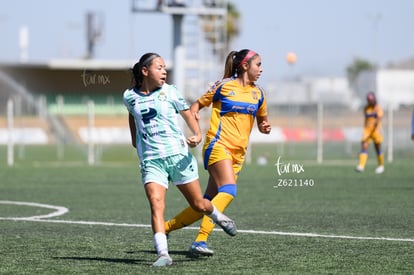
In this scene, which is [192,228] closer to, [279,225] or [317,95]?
[279,225]

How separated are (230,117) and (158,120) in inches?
50.1

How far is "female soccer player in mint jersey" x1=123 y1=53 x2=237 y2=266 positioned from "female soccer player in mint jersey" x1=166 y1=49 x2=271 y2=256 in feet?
2.63

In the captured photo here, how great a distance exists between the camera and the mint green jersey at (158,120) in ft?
29.3

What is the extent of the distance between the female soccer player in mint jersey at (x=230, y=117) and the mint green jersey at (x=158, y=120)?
824 mm

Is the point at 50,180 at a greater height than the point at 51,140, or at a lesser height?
greater

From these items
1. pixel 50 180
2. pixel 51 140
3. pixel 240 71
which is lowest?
pixel 51 140

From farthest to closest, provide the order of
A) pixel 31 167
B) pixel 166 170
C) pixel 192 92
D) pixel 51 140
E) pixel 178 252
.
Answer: pixel 51 140 → pixel 192 92 → pixel 31 167 → pixel 178 252 → pixel 166 170

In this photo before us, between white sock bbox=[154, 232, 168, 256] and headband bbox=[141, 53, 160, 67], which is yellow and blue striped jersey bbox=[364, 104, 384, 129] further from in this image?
white sock bbox=[154, 232, 168, 256]

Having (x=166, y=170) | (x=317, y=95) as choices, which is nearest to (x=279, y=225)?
(x=166, y=170)

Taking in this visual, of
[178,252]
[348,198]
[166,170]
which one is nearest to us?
[166,170]

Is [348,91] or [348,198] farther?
[348,91]

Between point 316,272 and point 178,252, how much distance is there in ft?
6.45

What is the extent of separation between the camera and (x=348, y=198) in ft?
56.4

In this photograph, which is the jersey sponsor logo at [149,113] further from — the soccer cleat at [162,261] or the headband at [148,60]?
the soccer cleat at [162,261]
